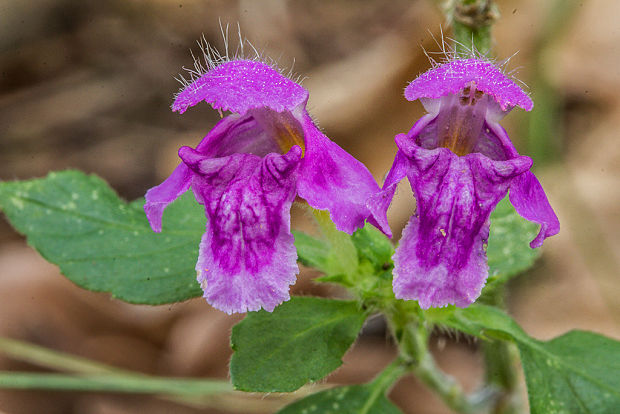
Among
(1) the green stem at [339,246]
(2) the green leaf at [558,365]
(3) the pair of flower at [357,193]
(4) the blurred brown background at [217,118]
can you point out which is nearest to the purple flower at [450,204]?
(3) the pair of flower at [357,193]

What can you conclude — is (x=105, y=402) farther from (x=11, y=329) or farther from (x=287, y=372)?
(x=287, y=372)

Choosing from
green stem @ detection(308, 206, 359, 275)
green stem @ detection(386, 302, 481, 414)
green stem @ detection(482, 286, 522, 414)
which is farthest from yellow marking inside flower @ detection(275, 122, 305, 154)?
green stem @ detection(482, 286, 522, 414)

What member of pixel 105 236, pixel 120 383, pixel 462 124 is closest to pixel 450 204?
pixel 462 124

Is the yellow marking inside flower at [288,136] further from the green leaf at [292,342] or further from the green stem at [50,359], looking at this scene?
the green stem at [50,359]

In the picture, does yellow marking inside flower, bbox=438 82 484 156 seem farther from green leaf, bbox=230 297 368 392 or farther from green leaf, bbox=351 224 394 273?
green leaf, bbox=230 297 368 392

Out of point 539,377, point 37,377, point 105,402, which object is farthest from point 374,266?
point 105,402
